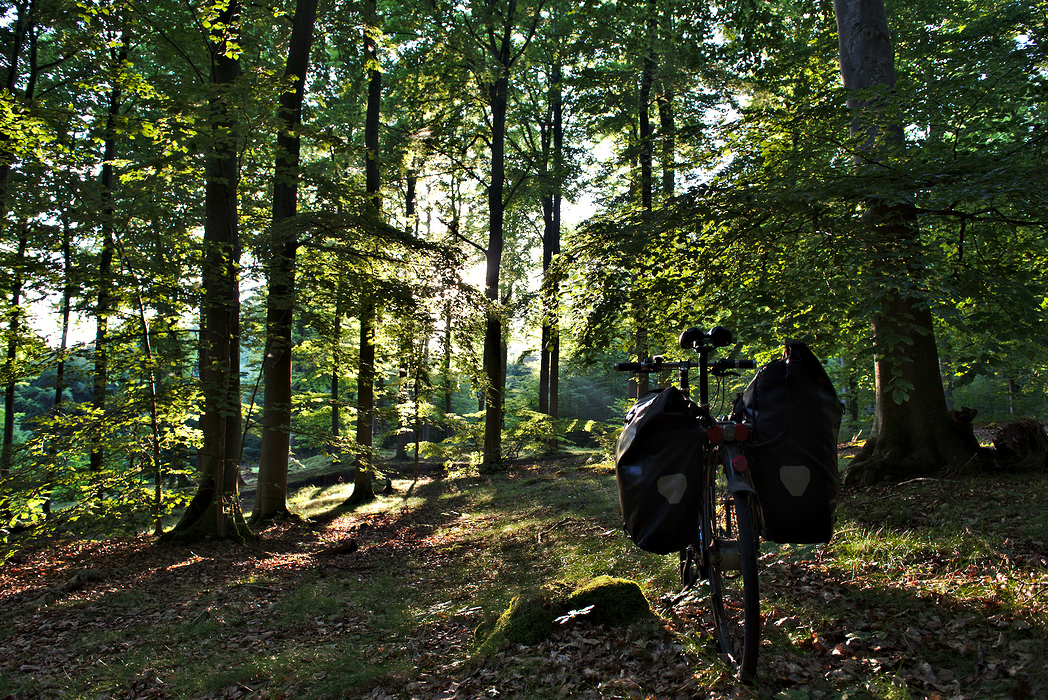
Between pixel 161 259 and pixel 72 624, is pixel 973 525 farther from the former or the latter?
pixel 161 259

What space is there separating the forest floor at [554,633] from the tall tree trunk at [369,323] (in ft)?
12.0

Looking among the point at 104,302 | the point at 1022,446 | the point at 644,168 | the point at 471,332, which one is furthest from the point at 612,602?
the point at 644,168

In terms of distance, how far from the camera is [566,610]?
3844 millimetres

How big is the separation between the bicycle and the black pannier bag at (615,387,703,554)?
0.09m

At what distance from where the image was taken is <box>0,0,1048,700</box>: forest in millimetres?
3695

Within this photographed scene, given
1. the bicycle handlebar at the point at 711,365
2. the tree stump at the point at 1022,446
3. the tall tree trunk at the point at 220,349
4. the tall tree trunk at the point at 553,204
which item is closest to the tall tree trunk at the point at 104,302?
the tall tree trunk at the point at 220,349

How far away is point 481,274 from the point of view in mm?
18547

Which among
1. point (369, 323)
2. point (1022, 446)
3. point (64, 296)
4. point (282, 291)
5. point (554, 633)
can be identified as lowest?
point (554, 633)

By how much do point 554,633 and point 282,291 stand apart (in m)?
8.07

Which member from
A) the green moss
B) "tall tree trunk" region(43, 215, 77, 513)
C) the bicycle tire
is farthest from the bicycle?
"tall tree trunk" region(43, 215, 77, 513)

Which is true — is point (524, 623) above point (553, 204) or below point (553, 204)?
below

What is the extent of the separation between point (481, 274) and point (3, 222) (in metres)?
12.8

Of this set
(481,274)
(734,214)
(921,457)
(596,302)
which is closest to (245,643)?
(596,302)

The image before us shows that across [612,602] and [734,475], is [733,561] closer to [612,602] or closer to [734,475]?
[734,475]
